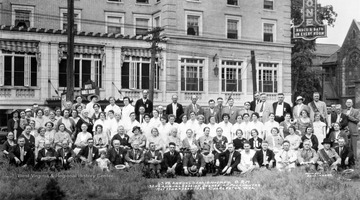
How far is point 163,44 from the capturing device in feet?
108

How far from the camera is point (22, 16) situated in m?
32.0

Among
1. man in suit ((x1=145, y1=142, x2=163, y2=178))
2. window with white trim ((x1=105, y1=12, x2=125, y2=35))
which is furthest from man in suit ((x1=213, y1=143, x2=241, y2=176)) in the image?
window with white trim ((x1=105, y1=12, x2=125, y2=35))

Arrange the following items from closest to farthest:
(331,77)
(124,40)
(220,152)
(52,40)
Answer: (220,152) → (52,40) → (124,40) → (331,77)

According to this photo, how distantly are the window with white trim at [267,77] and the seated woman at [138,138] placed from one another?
2325cm

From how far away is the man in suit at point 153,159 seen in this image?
13906 millimetres

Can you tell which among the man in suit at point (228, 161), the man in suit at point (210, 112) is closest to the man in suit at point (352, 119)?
the man in suit at point (228, 161)

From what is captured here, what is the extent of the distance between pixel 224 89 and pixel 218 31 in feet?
14.7

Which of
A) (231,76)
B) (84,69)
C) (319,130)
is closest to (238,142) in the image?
(319,130)

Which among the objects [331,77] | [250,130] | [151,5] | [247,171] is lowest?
[247,171]

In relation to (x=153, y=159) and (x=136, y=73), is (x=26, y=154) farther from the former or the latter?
(x=136, y=73)

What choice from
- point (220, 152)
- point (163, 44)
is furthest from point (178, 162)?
point (163, 44)

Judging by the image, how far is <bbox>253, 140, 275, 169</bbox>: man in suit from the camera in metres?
14.4

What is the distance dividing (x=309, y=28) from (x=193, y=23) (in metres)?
15.9

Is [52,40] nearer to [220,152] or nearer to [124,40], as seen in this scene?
[124,40]
